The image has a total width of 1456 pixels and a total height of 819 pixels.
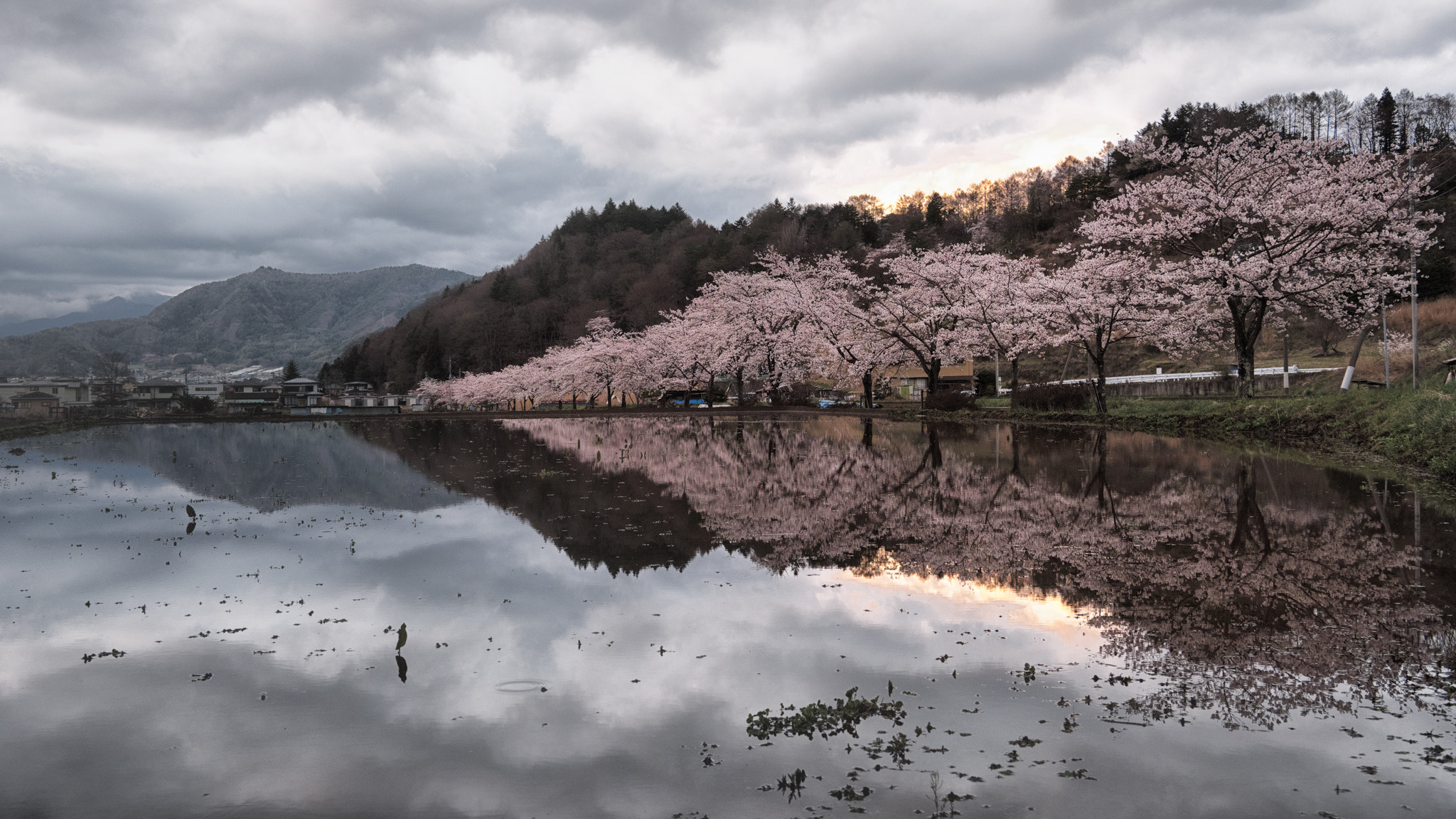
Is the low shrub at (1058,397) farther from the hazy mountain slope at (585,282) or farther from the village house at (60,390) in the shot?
the village house at (60,390)

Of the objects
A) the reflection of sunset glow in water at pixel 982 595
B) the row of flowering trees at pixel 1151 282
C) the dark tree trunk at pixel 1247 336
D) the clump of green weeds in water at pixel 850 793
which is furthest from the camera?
the dark tree trunk at pixel 1247 336

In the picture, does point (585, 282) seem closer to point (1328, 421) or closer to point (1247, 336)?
point (1247, 336)

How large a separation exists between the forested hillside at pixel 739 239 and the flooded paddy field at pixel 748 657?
7216cm

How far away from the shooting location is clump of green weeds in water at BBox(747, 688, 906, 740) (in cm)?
647

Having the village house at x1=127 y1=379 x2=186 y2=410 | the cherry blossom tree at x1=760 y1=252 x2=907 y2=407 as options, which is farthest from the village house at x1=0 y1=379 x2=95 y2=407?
the cherry blossom tree at x1=760 y1=252 x2=907 y2=407

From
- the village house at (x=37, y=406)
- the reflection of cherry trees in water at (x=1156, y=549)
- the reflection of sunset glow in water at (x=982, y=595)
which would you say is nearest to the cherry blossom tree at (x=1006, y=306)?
A: the reflection of cherry trees in water at (x=1156, y=549)

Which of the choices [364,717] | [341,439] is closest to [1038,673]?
[364,717]

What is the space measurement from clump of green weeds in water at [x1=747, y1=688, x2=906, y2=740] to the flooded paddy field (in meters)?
0.03

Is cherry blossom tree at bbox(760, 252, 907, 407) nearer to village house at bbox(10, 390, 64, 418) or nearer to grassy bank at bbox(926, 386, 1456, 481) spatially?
grassy bank at bbox(926, 386, 1456, 481)

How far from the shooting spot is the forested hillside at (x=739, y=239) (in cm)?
10312

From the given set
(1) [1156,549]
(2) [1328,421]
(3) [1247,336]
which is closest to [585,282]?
(3) [1247,336]

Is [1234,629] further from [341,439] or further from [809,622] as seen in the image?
[341,439]

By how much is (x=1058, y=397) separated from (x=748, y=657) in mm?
38806

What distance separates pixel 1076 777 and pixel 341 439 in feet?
147
